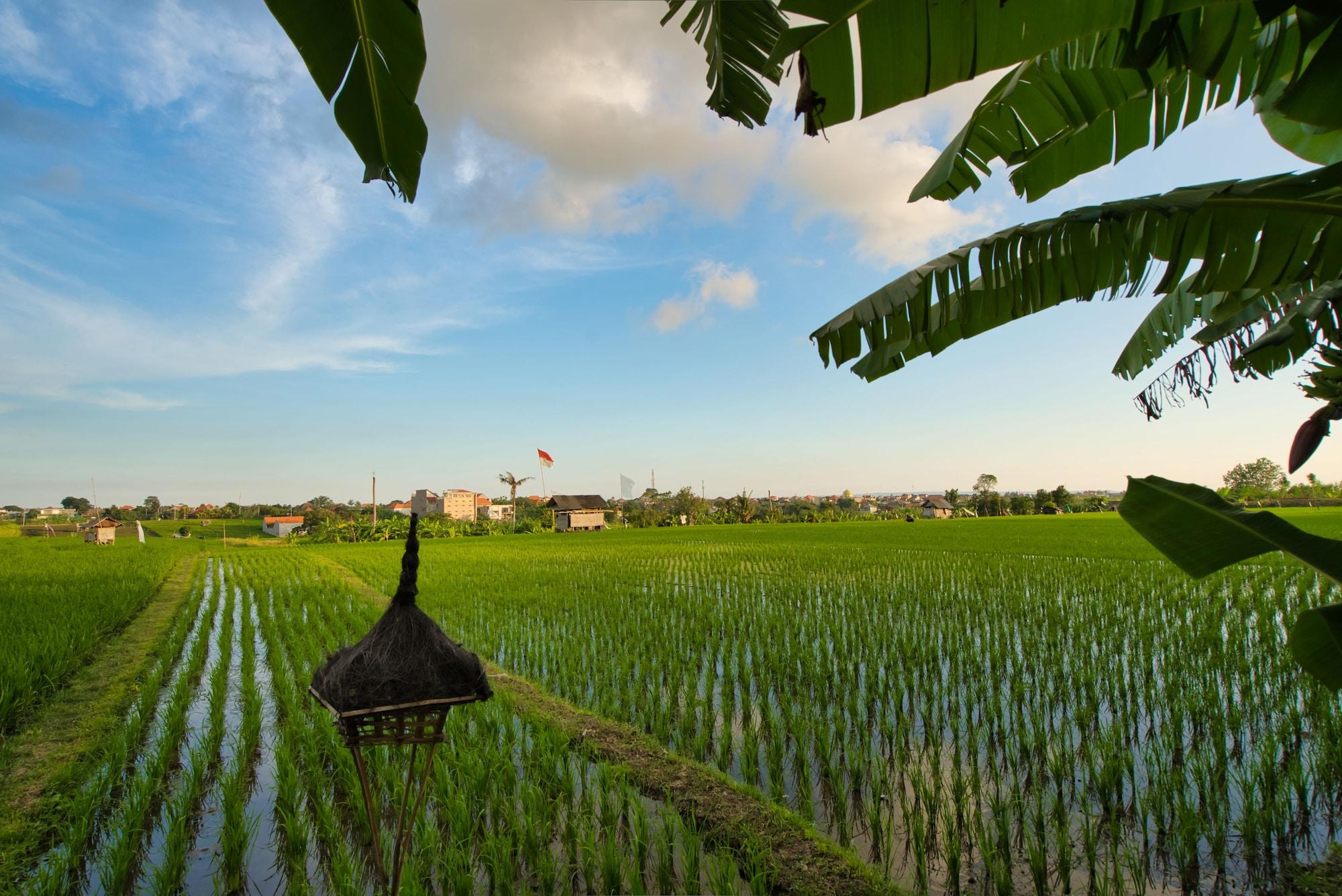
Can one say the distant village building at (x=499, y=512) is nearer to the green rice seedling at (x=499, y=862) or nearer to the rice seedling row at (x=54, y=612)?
the rice seedling row at (x=54, y=612)

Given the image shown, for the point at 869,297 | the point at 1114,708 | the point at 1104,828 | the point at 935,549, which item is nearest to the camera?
the point at 869,297

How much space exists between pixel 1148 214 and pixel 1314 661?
1.41 m

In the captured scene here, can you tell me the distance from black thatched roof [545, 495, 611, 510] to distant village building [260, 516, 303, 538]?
2194 cm

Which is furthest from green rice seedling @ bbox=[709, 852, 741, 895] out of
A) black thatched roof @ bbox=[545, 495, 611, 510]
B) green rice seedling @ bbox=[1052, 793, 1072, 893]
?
black thatched roof @ bbox=[545, 495, 611, 510]

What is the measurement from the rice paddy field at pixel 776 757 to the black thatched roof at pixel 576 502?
34068 millimetres

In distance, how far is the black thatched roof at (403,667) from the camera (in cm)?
171

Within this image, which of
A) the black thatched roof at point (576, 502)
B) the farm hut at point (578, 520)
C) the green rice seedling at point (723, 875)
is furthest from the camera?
the black thatched roof at point (576, 502)

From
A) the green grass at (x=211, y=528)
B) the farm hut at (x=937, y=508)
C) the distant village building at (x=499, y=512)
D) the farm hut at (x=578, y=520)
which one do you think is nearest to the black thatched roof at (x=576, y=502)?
the farm hut at (x=578, y=520)

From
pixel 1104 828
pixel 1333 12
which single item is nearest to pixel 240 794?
pixel 1104 828

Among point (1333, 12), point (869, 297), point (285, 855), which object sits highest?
point (1333, 12)

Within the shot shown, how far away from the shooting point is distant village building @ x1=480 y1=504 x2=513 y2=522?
56.0m

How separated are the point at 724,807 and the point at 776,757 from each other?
0.63 m

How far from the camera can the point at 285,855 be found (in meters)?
2.85

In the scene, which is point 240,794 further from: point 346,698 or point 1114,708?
point 1114,708
